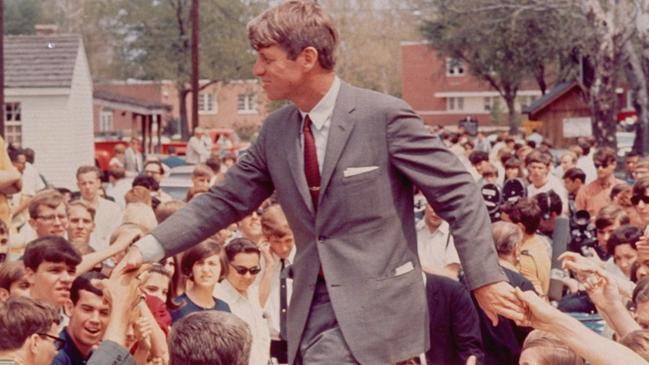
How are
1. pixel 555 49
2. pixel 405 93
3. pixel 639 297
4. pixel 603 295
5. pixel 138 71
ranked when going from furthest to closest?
pixel 405 93 → pixel 138 71 → pixel 555 49 → pixel 639 297 → pixel 603 295

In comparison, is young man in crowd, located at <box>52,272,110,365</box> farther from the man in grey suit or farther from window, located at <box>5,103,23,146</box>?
window, located at <box>5,103,23,146</box>

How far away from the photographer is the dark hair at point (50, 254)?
7488mm

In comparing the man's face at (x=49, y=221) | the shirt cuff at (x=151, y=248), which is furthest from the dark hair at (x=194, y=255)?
the shirt cuff at (x=151, y=248)

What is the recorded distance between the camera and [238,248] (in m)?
8.58

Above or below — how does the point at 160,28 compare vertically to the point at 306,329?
above

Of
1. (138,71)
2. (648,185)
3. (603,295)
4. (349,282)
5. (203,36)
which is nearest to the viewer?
(349,282)

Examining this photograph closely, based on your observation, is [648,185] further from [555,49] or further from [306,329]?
[555,49]

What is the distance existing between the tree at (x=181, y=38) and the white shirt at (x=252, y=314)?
63.8m

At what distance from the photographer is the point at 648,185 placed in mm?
10086

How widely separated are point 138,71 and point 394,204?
256 ft

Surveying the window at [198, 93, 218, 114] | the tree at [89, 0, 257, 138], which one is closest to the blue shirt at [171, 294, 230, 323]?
the tree at [89, 0, 257, 138]

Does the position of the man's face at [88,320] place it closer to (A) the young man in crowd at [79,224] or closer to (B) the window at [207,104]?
(A) the young man in crowd at [79,224]

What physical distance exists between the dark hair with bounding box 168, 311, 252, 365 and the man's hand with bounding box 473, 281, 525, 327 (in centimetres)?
85

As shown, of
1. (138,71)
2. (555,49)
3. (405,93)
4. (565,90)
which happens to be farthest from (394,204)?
(405,93)
